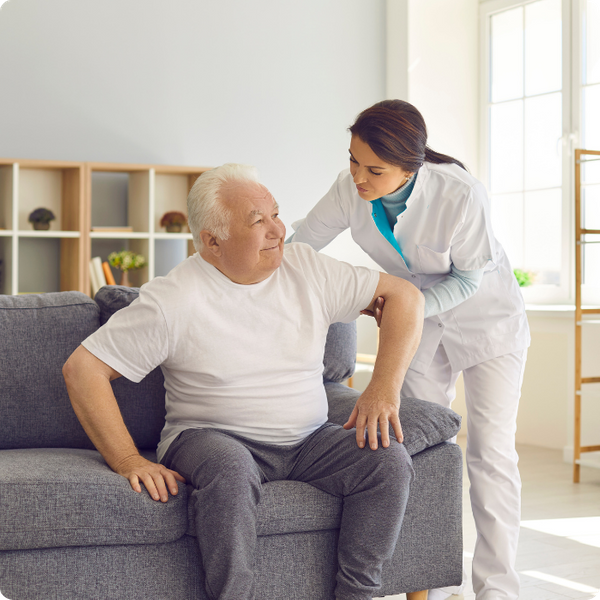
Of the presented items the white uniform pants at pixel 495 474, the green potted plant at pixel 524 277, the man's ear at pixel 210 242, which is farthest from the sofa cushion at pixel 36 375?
the green potted plant at pixel 524 277

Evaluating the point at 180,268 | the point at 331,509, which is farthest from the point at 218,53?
the point at 331,509

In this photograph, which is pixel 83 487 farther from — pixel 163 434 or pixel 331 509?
pixel 331 509

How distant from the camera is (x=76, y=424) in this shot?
1955 mm

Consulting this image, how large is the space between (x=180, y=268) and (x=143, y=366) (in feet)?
0.83

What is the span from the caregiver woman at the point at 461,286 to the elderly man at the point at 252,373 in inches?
7.0

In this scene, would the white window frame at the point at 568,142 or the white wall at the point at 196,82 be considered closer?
the white wall at the point at 196,82

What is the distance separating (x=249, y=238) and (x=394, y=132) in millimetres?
433

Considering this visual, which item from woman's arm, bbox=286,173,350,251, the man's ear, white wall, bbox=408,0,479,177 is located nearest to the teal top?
woman's arm, bbox=286,173,350,251

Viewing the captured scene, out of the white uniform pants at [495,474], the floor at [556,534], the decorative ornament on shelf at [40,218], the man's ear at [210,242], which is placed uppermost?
the decorative ornament on shelf at [40,218]

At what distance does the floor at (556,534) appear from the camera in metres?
2.08

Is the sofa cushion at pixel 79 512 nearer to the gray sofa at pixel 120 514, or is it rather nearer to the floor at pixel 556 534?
the gray sofa at pixel 120 514

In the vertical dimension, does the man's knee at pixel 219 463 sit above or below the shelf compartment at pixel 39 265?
below

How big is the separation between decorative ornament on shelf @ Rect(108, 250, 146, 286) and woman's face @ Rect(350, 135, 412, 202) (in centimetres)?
213

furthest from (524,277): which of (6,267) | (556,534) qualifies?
(6,267)
